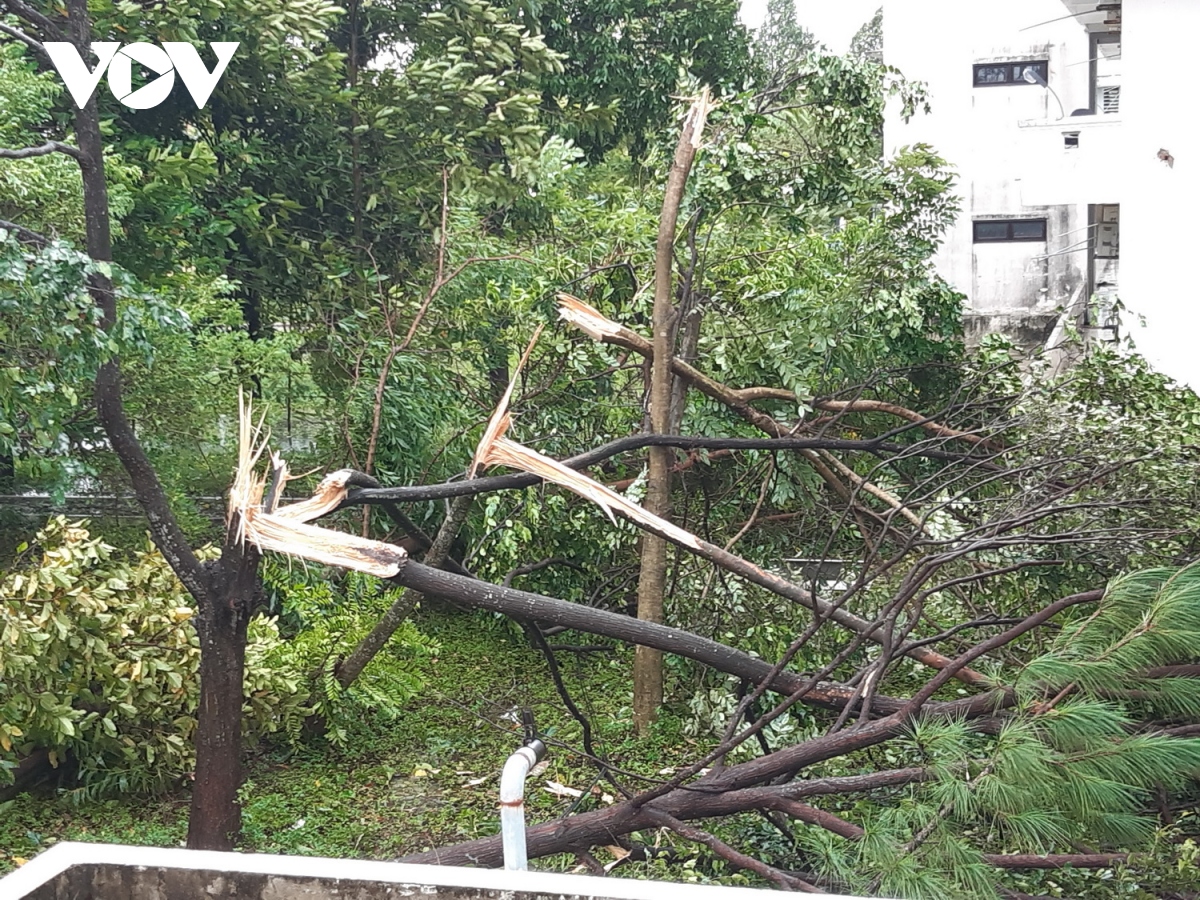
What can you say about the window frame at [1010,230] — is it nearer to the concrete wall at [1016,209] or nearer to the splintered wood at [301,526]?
the concrete wall at [1016,209]

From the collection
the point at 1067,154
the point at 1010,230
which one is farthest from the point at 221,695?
the point at 1010,230

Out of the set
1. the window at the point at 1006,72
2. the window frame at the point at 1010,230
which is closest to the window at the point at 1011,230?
the window frame at the point at 1010,230

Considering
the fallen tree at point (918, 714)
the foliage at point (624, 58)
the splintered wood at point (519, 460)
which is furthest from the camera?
the foliage at point (624, 58)

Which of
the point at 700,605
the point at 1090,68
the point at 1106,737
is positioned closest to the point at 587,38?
the point at 1090,68

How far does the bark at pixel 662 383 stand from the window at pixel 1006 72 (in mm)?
5241

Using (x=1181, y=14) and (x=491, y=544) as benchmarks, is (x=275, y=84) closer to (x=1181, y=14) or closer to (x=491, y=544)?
(x=491, y=544)

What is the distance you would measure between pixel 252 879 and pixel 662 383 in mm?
2823

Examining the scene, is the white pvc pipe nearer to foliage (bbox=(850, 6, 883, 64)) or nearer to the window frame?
the window frame

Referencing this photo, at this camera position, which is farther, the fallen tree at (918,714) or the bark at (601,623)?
the bark at (601,623)

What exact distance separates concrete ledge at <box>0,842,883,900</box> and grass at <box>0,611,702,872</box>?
1.65 m

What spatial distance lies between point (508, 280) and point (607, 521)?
73.3 inches

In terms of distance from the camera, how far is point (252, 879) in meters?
1.33

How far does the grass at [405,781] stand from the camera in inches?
137

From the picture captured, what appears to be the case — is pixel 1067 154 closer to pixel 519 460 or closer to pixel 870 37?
pixel 519 460
